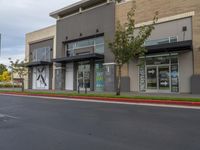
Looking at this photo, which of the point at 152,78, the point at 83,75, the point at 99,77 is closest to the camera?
the point at 152,78

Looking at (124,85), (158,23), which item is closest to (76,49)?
(124,85)

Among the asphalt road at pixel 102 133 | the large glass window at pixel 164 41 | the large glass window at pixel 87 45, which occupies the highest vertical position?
the large glass window at pixel 87 45

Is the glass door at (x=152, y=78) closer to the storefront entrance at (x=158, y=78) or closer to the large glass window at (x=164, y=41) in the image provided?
the storefront entrance at (x=158, y=78)

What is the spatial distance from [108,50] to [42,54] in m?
13.0

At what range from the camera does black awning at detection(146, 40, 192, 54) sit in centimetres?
1825

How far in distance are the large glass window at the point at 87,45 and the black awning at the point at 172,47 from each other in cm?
748

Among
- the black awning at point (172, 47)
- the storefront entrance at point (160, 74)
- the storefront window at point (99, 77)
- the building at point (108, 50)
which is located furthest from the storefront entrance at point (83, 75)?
the black awning at point (172, 47)

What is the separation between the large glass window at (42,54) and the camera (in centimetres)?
3325

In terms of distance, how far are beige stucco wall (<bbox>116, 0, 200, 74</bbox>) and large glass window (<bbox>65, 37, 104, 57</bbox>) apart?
3726 mm

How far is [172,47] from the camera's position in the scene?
1898cm

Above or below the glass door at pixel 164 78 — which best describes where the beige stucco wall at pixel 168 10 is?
above

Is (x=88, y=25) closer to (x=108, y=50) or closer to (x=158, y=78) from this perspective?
(x=108, y=50)

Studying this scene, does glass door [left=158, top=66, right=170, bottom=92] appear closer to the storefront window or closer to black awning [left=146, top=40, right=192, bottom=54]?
black awning [left=146, top=40, right=192, bottom=54]

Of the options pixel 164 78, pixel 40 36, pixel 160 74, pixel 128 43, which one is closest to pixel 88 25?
pixel 40 36
